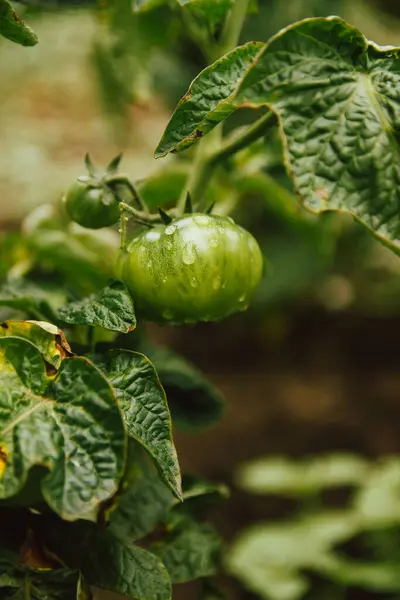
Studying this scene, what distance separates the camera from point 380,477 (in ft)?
5.91

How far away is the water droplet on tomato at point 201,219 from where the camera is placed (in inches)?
19.9

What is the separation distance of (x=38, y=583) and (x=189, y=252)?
272 mm

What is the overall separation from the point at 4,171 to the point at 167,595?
203 cm

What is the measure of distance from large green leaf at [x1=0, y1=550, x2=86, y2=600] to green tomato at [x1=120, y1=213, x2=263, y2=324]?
0.68ft

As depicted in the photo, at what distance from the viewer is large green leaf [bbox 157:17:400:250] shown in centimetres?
44

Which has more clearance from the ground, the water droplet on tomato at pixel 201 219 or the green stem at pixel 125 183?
the water droplet on tomato at pixel 201 219

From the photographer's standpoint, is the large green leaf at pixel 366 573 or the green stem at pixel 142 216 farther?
the large green leaf at pixel 366 573

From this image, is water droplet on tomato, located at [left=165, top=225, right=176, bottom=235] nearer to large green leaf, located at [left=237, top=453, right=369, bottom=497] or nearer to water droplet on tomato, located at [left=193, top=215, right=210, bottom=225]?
water droplet on tomato, located at [left=193, top=215, right=210, bottom=225]

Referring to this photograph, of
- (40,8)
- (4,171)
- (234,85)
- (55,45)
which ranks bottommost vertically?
(4,171)

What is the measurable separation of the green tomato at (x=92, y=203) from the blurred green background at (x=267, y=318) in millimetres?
1305

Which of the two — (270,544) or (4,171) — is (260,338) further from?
(4,171)

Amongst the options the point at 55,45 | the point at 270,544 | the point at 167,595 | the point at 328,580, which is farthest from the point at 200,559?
the point at 55,45

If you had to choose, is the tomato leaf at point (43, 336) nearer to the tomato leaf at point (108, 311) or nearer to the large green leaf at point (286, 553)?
the tomato leaf at point (108, 311)

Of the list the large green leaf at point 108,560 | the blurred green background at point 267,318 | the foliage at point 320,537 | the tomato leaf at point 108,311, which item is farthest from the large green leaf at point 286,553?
the tomato leaf at point 108,311
